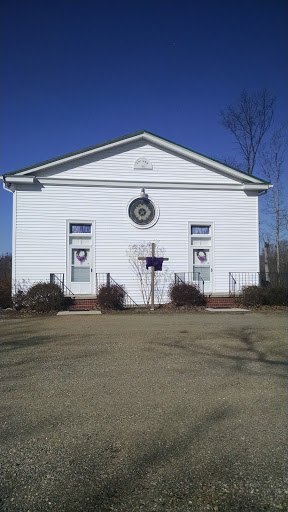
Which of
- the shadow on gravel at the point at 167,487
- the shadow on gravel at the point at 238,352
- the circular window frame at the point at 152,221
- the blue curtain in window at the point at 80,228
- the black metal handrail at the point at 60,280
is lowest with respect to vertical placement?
the shadow on gravel at the point at 167,487

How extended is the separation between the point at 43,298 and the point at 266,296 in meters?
7.61

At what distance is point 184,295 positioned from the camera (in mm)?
14805

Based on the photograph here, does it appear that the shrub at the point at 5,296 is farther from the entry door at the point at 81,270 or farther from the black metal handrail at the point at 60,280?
the entry door at the point at 81,270

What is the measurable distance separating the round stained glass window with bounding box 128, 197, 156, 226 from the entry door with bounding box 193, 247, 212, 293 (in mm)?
2271

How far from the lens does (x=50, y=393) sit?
5.04 metres

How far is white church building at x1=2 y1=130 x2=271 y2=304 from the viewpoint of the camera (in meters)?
15.4

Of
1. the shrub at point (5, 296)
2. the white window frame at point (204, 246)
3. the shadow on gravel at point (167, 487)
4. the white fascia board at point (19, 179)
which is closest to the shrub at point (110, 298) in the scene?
the shrub at point (5, 296)

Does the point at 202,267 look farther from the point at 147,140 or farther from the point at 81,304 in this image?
the point at 147,140

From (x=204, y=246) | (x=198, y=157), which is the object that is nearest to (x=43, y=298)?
(x=204, y=246)

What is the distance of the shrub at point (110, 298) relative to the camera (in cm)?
1420

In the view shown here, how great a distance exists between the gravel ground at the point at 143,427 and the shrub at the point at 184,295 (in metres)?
6.82

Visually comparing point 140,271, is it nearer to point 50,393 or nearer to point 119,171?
point 119,171

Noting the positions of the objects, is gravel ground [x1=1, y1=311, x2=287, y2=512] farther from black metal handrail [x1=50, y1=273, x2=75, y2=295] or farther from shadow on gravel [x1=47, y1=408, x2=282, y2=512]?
black metal handrail [x1=50, y1=273, x2=75, y2=295]

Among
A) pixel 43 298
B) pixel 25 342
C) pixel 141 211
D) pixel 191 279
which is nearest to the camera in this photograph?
pixel 25 342
